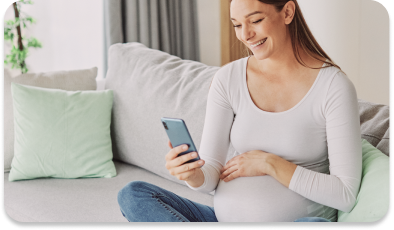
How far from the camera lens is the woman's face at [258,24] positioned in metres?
0.86

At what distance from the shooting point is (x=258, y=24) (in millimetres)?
865

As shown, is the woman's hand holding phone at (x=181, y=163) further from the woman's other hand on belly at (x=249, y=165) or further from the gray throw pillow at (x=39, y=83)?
the gray throw pillow at (x=39, y=83)

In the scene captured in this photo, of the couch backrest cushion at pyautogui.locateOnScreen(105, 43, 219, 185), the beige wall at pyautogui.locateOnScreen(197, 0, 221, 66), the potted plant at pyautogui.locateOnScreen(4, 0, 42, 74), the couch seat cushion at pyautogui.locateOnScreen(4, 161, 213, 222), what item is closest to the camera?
the couch seat cushion at pyautogui.locateOnScreen(4, 161, 213, 222)

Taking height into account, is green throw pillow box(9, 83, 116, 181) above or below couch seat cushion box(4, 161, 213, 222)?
above

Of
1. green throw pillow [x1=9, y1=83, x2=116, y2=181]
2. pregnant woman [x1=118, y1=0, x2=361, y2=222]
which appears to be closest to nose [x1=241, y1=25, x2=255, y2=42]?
pregnant woman [x1=118, y1=0, x2=361, y2=222]

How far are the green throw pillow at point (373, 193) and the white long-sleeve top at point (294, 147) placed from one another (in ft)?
0.07

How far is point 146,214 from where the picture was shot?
875 mm

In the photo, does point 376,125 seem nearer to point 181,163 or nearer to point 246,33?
point 246,33

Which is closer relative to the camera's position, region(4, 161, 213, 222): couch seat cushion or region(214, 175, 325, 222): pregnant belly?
region(214, 175, 325, 222): pregnant belly

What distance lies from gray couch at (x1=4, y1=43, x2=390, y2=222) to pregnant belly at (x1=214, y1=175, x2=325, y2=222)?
0.32 m

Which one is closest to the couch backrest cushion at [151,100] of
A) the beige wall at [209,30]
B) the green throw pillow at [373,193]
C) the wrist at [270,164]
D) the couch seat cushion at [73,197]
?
the couch seat cushion at [73,197]

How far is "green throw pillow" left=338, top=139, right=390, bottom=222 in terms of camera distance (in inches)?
→ 30.6

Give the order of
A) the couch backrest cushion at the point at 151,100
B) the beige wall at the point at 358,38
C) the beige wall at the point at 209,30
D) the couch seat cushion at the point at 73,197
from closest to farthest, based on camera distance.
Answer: the couch seat cushion at the point at 73,197, the couch backrest cushion at the point at 151,100, the beige wall at the point at 358,38, the beige wall at the point at 209,30

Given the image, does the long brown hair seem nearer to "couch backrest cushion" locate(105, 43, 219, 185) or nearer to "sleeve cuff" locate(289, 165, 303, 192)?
"sleeve cuff" locate(289, 165, 303, 192)
